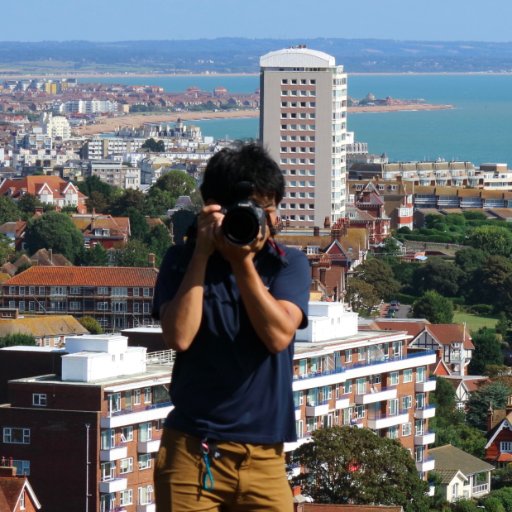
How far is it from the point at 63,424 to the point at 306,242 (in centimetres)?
3433

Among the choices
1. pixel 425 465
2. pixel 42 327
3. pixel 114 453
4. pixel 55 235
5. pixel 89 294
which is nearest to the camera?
pixel 114 453

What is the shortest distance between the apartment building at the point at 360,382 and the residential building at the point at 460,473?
0.27 m

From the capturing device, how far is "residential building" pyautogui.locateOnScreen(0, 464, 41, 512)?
58.1 ft

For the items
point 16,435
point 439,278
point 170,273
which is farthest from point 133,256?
point 170,273

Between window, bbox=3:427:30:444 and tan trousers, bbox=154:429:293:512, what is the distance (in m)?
14.9

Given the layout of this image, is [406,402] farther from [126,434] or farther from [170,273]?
[170,273]

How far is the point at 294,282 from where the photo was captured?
5160mm

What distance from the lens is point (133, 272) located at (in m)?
41.7

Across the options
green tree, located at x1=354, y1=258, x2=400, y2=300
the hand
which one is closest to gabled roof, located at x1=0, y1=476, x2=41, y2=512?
the hand

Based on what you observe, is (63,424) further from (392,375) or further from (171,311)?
(171,311)

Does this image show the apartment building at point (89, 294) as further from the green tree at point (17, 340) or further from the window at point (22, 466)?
the window at point (22, 466)

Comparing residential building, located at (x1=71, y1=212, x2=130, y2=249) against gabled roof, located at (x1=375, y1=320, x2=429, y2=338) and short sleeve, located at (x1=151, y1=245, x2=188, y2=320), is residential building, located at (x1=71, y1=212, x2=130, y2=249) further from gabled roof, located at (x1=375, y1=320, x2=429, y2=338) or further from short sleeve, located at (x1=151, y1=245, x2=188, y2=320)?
short sleeve, located at (x1=151, y1=245, x2=188, y2=320)

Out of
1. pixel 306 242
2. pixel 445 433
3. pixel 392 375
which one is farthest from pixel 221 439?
pixel 306 242

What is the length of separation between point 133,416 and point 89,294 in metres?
21.2
